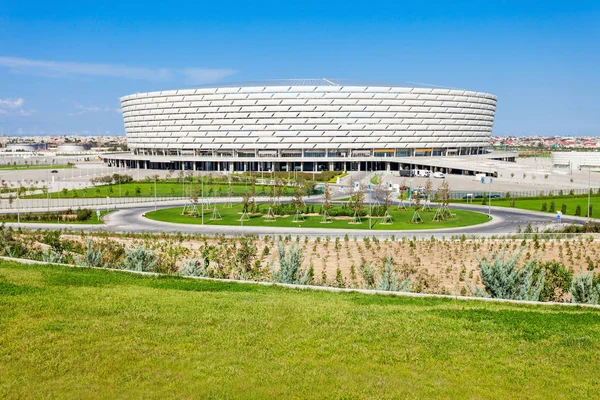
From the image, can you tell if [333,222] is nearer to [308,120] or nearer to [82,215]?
[82,215]

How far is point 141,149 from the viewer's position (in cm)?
13238

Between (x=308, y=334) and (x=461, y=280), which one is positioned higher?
(x=308, y=334)

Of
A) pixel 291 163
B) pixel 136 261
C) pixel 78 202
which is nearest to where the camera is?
pixel 136 261

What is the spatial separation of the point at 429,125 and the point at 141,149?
65.1 m

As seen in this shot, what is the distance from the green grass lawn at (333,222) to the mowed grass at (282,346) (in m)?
24.7

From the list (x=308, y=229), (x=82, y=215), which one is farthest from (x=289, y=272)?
(x=82, y=215)

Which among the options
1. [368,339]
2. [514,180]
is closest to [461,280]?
[368,339]

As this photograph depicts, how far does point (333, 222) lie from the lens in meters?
42.8

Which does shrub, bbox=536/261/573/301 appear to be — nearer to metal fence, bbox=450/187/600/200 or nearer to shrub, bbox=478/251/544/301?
shrub, bbox=478/251/544/301

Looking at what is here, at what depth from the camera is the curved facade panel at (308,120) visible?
4345 inches

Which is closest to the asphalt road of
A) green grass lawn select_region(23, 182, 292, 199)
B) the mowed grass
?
green grass lawn select_region(23, 182, 292, 199)

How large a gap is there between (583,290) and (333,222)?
25.7 metres

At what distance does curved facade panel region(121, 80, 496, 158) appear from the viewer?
11038cm

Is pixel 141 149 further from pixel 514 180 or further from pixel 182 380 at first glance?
pixel 182 380
